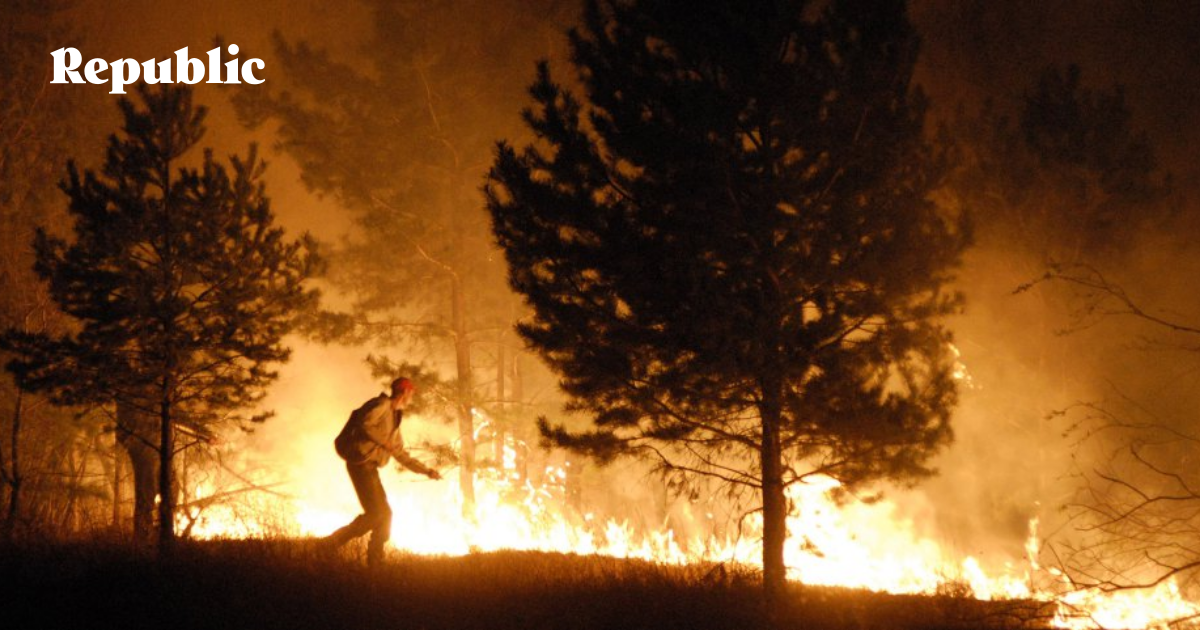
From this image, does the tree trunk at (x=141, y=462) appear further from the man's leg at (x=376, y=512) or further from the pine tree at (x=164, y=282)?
the man's leg at (x=376, y=512)

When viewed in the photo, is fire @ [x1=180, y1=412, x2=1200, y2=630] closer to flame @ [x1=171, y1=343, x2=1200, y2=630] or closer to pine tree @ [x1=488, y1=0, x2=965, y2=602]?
flame @ [x1=171, y1=343, x2=1200, y2=630]

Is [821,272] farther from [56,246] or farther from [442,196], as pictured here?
[442,196]

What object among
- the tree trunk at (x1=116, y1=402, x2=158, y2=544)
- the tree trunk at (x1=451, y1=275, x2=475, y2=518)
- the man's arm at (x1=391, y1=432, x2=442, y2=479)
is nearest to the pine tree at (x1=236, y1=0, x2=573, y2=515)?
the tree trunk at (x1=451, y1=275, x2=475, y2=518)

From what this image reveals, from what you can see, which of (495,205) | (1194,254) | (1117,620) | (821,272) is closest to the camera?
(821,272)

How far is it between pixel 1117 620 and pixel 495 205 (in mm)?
9477

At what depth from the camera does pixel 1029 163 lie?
1722 cm

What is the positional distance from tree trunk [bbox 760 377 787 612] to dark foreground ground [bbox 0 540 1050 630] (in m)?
0.22

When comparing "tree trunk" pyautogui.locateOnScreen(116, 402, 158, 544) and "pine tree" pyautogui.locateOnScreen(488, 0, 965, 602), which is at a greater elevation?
"pine tree" pyautogui.locateOnScreen(488, 0, 965, 602)

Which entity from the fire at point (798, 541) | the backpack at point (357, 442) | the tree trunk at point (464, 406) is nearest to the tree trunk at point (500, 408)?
the fire at point (798, 541)

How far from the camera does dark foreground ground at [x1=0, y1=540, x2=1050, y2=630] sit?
5.89 meters

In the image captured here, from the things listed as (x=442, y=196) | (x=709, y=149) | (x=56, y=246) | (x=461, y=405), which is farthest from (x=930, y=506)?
(x=56, y=246)

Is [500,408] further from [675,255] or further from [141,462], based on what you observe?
[675,255]

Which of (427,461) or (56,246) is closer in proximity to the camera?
(56,246)

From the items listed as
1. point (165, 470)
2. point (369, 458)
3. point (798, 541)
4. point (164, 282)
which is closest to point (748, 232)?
point (369, 458)
